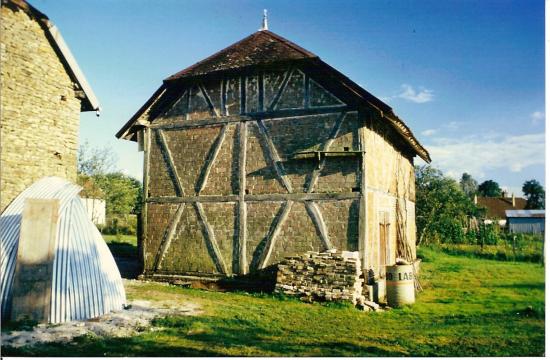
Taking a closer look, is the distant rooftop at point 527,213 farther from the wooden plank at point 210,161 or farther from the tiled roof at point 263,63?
the wooden plank at point 210,161

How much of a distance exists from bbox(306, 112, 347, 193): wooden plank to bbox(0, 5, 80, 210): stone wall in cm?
604

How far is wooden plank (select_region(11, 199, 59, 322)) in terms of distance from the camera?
668cm

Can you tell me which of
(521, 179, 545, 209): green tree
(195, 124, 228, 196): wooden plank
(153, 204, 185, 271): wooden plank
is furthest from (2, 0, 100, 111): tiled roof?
(521, 179, 545, 209): green tree

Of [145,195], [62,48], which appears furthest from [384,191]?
[62,48]

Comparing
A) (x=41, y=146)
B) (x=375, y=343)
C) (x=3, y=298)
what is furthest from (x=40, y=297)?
(x=375, y=343)

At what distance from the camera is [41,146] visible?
9.43 metres

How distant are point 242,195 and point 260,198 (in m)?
0.54

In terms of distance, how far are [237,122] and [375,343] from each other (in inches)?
263

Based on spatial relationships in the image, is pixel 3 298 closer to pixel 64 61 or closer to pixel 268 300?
pixel 268 300

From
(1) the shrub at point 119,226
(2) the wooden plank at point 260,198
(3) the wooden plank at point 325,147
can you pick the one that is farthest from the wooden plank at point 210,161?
(1) the shrub at point 119,226

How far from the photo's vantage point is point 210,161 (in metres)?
11.3

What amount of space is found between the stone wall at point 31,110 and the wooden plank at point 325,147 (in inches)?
238

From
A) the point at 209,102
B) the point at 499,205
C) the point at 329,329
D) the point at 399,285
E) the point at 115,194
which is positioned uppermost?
the point at 209,102

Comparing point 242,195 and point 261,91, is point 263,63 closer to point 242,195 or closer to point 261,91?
point 261,91
